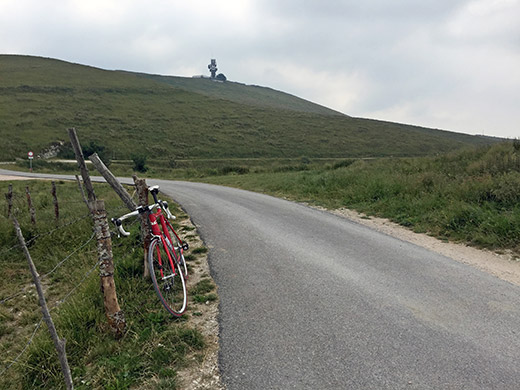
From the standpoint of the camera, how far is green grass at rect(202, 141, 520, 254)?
28.3 feet

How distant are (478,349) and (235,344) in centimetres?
293

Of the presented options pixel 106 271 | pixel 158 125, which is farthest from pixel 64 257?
pixel 158 125

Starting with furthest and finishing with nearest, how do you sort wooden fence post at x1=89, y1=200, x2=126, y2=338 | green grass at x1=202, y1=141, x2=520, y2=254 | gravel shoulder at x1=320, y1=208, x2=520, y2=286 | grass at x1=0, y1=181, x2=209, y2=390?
green grass at x1=202, y1=141, x2=520, y2=254
gravel shoulder at x1=320, y1=208, x2=520, y2=286
wooden fence post at x1=89, y1=200, x2=126, y2=338
grass at x1=0, y1=181, x2=209, y2=390

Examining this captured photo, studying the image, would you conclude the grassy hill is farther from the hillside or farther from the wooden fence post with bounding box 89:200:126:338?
the wooden fence post with bounding box 89:200:126:338

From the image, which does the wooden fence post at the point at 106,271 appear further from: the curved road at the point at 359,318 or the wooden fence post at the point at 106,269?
the curved road at the point at 359,318

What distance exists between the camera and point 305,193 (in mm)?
17250

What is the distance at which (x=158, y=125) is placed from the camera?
72312 mm

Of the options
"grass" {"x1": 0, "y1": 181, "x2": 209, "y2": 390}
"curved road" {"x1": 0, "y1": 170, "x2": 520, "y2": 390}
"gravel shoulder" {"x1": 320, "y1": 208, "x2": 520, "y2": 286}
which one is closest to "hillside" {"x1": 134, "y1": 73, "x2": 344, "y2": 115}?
"gravel shoulder" {"x1": 320, "y1": 208, "x2": 520, "y2": 286}

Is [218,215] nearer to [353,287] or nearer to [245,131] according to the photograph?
[353,287]

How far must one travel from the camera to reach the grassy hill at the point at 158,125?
59562 millimetres

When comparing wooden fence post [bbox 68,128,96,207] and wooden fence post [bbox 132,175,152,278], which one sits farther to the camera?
wooden fence post [bbox 132,175,152,278]

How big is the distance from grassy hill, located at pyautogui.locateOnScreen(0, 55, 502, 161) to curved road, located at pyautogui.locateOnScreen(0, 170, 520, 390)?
5255 centimetres

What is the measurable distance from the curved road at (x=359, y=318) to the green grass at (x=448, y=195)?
2.10 meters

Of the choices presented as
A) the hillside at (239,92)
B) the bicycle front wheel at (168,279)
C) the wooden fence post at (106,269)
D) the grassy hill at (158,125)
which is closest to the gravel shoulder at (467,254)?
the bicycle front wheel at (168,279)
